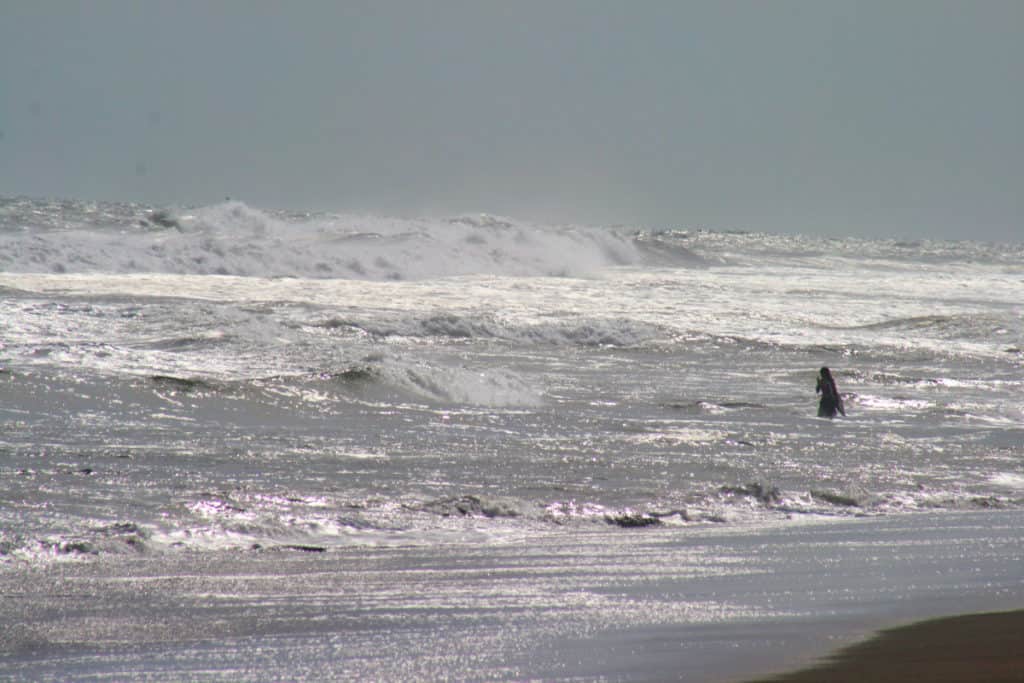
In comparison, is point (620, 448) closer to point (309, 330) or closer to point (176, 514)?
point (176, 514)

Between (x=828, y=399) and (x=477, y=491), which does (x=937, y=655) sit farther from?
(x=828, y=399)

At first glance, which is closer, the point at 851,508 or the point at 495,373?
the point at 851,508

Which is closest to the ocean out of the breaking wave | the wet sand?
the wet sand

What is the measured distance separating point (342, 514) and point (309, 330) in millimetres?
18011

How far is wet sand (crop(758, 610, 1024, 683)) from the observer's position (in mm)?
5090

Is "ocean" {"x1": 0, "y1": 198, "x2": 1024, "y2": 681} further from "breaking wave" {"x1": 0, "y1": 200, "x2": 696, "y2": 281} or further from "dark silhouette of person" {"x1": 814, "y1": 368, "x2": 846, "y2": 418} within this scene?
"breaking wave" {"x1": 0, "y1": 200, "x2": 696, "y2": 281}

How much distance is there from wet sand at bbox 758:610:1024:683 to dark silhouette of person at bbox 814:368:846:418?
1033 centimetres

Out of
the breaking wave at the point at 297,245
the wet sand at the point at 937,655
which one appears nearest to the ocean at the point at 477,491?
the wet sand at the point at 937,655

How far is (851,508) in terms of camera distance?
10367mm

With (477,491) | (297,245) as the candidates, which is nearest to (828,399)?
(477,491)

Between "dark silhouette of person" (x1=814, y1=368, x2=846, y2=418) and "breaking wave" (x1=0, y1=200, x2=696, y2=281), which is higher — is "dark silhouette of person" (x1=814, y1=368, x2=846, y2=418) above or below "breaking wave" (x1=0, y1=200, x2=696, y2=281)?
below

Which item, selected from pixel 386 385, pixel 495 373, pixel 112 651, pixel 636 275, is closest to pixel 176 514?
pixel 112 651

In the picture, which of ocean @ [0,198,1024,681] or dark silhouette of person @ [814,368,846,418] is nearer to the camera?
ocean @ [0,198,1024,681]

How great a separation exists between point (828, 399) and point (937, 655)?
1154 cm
